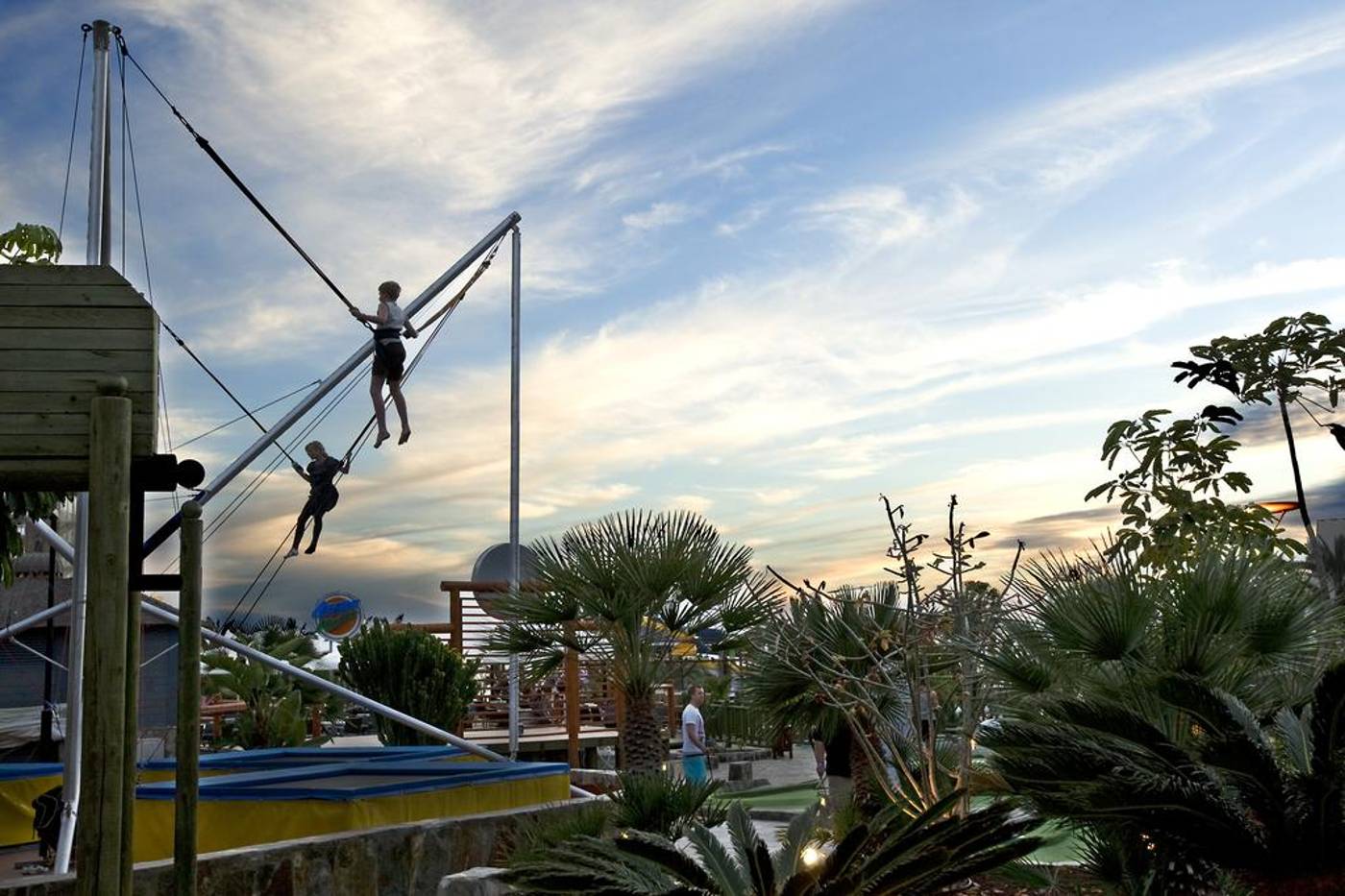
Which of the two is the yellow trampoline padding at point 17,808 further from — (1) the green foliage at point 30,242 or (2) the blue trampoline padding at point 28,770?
(1) the green foliage at point 30,242

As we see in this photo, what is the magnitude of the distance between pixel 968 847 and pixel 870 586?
5961 millimetres

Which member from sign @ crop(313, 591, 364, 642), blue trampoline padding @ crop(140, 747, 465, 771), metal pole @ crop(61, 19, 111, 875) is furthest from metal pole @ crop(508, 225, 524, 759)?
sign @ crop(313, 591, 364, 642)

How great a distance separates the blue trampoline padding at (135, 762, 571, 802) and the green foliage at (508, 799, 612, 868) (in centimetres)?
64

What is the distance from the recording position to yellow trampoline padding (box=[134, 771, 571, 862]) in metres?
10.1

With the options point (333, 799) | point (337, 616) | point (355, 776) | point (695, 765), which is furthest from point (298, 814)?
point (337, 616)

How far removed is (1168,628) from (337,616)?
34340 millimetres

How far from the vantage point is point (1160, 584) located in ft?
29.6

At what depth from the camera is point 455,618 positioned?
74.7 ft

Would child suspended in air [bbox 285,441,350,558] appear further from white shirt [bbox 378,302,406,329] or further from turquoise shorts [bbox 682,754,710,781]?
turquoise shorts [bbox 682,754,710,781]

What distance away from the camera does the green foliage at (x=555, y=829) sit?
28.7 ft

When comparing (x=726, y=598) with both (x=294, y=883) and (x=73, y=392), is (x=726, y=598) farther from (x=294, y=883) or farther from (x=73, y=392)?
(x=73, y=392)

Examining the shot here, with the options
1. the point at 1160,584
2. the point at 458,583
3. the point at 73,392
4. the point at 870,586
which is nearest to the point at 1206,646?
the point at 1160,584

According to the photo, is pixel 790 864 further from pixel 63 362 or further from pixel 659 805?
pixel 63 362

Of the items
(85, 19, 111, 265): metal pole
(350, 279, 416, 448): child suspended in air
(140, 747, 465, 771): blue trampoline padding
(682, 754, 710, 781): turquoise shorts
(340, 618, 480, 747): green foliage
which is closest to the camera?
(85, 19, 111, 265): metal pole
